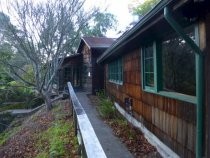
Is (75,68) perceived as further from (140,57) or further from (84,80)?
(140,57)

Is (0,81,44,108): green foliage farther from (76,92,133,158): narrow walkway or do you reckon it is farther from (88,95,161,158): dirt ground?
(88,95,161,158): dirt ground

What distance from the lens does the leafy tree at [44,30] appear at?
1346 cm

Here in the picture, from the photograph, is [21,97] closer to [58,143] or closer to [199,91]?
[58,143]

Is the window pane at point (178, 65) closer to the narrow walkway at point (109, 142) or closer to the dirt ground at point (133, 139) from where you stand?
the dirt ground at point (133, 139)

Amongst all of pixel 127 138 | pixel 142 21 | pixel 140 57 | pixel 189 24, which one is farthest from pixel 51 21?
pixel 189 24

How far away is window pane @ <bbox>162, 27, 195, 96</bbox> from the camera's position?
5289 mm

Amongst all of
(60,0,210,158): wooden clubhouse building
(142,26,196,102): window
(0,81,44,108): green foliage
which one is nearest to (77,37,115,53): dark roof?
(0,81,44,108): green foliage

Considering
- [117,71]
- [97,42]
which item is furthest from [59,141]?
[97,42]

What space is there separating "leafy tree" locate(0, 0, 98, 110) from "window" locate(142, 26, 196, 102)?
802 centimetres

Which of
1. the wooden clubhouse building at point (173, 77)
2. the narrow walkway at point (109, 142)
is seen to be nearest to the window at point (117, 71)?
the wooden clubhouse building at point (173, 77)

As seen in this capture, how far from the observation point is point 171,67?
246 inches

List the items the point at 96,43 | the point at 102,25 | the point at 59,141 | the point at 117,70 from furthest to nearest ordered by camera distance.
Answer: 1. the point at 102,25
2. the point at 96,43
3. the point at 117,70
4. the point at 59,141

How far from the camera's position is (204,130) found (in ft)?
13.3

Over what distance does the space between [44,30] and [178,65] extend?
30.3 feet
